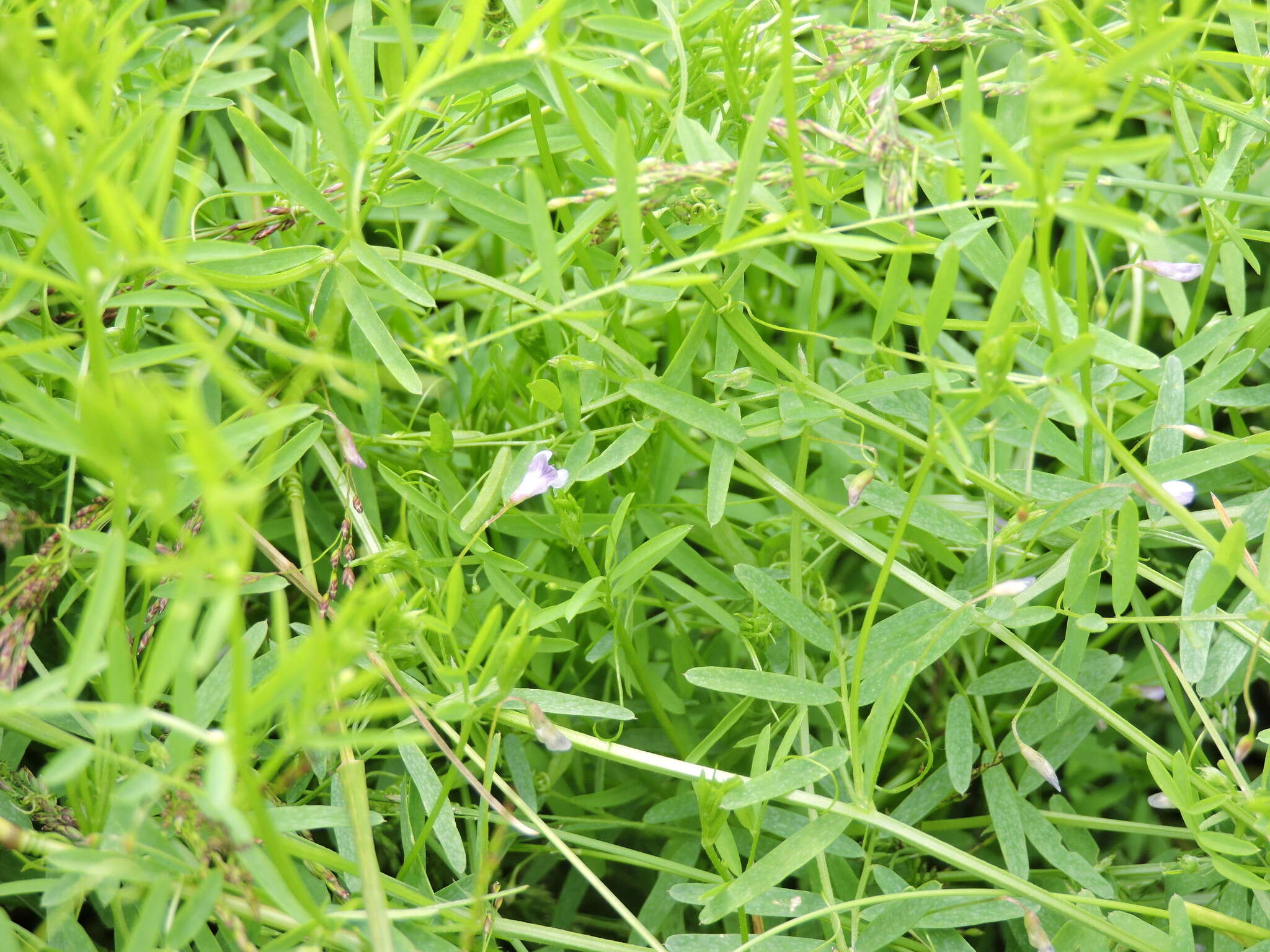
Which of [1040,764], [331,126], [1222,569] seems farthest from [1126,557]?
[331,126]

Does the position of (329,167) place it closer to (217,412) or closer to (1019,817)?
(217,412)

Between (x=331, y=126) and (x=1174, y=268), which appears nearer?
(x=331, y=126)

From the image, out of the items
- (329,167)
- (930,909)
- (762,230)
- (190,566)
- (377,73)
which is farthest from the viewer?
(377,73)

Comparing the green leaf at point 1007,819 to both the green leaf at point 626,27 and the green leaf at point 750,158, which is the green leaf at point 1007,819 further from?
the green leaf at point 626,27

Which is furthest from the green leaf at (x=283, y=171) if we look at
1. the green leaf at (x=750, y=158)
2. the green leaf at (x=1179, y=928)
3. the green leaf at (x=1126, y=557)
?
the green leaf at (x=1179, y=928)

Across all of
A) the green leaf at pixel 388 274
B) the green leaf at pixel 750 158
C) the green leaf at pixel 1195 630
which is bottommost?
the green leaf at pixel 1195 630

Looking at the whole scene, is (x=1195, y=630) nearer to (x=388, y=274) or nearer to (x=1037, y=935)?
(x=1037, y=935)

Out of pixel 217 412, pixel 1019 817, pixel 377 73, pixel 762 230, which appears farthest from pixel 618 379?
pixel 377 73
